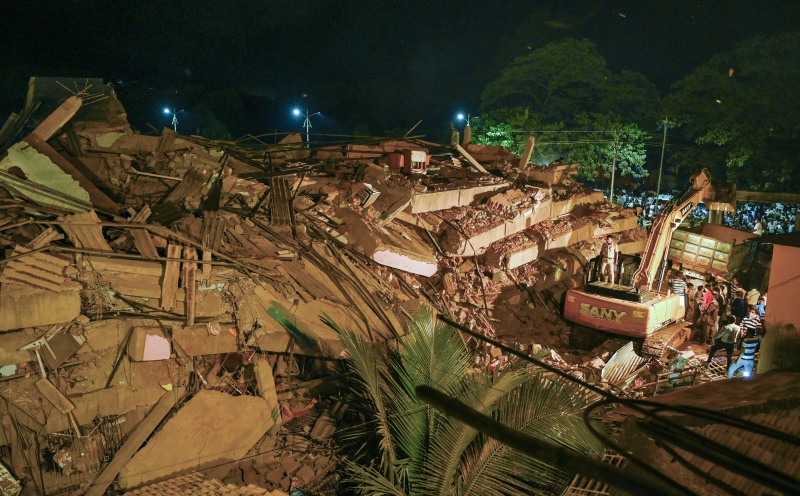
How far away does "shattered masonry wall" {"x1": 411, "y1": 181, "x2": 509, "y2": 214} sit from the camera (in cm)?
1133

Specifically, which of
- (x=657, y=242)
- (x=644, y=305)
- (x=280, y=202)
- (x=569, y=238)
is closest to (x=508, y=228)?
(x=569, y=238)

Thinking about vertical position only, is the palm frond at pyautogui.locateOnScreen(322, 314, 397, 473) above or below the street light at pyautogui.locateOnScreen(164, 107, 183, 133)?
below

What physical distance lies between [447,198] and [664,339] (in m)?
5.67

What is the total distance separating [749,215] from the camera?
23.8 metres

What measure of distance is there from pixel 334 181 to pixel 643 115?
24.9 meters

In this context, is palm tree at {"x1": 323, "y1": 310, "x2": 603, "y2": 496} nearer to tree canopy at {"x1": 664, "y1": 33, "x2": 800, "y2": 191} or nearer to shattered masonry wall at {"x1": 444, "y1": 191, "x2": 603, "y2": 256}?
shattered masonry wall at {"x1": 444, "y1": 191, "x2": 603, "y2": 256}

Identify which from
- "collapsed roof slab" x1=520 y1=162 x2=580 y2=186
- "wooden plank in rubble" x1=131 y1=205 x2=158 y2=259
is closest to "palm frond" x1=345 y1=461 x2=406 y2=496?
"wooden plank in rubble" x1=131 y1=205 x2=158 y2=259

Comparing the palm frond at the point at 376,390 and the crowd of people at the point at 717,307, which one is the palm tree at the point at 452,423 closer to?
the palm frond at the point at 376,390

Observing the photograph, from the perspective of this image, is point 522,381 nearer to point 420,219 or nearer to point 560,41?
point 420,219

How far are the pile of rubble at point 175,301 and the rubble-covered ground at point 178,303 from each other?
20 mm

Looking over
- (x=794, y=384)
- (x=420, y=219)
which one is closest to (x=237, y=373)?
(x=420, y=219)

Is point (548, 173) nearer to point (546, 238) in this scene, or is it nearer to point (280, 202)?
point (546, 238)

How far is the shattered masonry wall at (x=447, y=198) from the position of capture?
37.2ft

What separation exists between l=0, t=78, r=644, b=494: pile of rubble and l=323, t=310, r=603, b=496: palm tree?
42.4 inches
